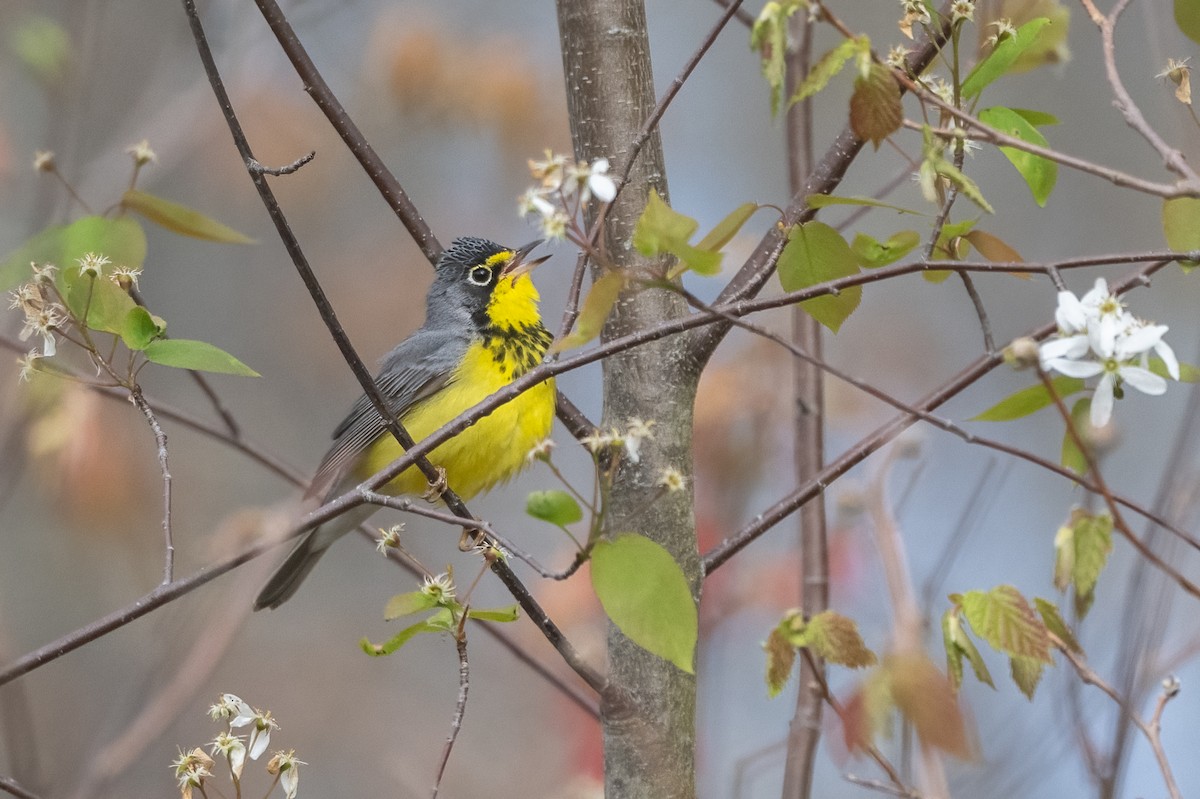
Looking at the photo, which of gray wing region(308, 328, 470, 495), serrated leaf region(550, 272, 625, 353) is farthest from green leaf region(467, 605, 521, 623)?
gray wing region(308, 328, 470, 495)

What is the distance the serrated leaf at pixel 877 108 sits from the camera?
5.56 ft

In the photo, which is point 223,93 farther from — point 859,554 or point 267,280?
point 267,280

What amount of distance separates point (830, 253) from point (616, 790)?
3.74 ft

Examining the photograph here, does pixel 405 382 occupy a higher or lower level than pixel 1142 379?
higher

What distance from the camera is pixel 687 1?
10.5 meters

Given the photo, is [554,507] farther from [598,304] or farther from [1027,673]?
[1027,673]

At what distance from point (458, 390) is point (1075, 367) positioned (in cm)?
271

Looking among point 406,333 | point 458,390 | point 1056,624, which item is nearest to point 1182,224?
point 1056,624

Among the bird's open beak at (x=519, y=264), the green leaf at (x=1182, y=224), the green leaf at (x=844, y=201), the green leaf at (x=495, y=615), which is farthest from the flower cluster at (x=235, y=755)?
the bird's open beak at (x=519, y=264)

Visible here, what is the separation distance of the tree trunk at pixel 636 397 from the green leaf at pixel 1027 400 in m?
0.65

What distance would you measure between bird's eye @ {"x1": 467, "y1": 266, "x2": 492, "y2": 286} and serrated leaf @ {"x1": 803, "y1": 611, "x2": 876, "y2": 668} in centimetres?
269

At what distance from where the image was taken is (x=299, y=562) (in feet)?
14.5

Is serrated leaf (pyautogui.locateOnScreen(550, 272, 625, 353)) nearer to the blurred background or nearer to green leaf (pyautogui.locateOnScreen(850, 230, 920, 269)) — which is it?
green leaf (pyautogui.locateOnScreen(850, 230, 920, 269))

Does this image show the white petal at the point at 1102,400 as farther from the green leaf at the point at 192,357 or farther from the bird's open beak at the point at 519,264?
the bird's open beak at the point at 519,264
